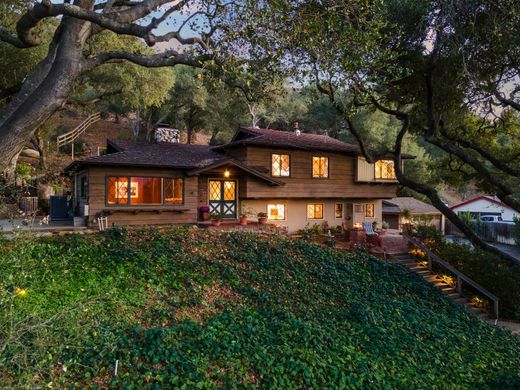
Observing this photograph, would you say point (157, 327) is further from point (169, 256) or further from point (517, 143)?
point (517, 143)

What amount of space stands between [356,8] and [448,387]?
32.1 feet

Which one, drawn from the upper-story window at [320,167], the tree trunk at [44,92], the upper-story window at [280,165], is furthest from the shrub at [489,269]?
the tree trunk at [44,92]

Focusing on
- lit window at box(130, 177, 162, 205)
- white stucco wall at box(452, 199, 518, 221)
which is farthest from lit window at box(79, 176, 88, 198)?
white stucco wall at box(452, 199, 518, 221)

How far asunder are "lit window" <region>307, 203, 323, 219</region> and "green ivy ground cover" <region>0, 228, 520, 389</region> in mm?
9448

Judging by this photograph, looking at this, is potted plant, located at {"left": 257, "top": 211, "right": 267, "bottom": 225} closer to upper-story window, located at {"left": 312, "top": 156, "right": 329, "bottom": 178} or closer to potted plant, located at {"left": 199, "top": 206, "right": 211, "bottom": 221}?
potted plant, located at {"left": 199, "top": 206, "right": 211, "bottom": 221}

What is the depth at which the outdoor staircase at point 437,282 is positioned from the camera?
1502 centimetres

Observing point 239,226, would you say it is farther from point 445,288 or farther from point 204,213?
point 445,288

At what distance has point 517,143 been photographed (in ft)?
61.5

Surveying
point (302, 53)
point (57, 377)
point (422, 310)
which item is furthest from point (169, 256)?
point (422, 310)

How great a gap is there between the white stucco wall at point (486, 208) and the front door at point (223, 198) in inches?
1414

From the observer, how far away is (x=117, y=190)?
706 inches

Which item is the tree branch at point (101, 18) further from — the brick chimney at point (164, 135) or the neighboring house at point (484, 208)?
the neighboring house at point (484, 208)

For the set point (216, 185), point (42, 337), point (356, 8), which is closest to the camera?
point (42, 337)

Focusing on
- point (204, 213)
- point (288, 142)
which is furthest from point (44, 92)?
point (288, 142)
